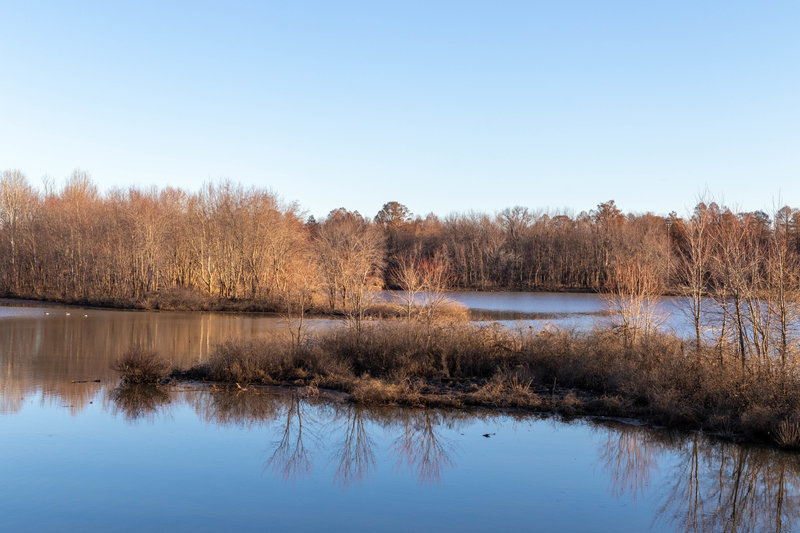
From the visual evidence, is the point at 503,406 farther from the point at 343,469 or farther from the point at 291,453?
the point at 291,453

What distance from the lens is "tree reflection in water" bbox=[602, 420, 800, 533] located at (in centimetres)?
870

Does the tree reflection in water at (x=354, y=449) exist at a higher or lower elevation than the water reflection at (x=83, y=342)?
lower

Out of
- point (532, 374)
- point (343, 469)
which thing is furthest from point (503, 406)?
point (343, 469)

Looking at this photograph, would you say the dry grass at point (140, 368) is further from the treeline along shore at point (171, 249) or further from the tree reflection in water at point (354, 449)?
the treeline along shore at point (171, 249)

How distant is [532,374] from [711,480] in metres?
7.25

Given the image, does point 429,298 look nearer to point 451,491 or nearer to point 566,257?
point 451,491

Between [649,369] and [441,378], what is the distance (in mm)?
5734

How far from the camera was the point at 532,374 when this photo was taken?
→ 56.9ft

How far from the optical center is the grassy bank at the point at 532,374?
12781 millimetres

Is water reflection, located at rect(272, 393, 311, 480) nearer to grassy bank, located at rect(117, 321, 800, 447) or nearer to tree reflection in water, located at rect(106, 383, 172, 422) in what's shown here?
grassy bank, located at rect(117, 321, 800, 447)

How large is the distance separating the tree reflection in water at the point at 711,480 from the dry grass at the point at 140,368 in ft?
40.7

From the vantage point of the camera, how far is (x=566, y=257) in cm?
8150

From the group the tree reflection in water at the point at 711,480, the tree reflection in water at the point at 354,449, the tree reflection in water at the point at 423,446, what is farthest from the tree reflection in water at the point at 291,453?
the tree reflection in water at the point at 711,480

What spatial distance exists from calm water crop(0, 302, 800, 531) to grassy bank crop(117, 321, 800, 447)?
0.75 m
